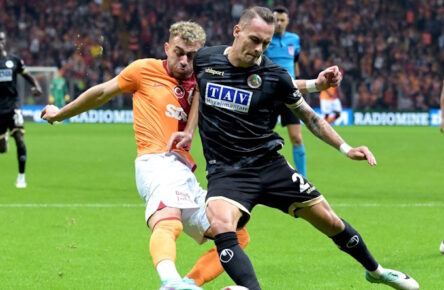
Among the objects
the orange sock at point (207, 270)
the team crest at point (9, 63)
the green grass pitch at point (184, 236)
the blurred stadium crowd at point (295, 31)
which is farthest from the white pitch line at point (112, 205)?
the blurred stadium crowd at point (295, 31)

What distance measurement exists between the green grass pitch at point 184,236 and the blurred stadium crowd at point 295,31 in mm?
16636

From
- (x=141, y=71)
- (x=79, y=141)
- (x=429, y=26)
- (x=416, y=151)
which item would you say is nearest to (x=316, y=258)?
(x=141, y=71)

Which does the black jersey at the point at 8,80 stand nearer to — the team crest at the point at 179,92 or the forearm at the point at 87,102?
the forearm at the point at 87,102

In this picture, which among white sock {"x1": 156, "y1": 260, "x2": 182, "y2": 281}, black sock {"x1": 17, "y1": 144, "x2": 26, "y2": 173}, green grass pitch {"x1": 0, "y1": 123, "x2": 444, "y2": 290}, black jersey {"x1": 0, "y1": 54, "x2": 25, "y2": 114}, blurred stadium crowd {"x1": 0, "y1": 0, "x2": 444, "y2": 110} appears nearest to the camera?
white sock {"x1": 156, "y1": 260, "x2": 182, "y2": 281}

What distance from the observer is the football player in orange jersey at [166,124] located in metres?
6.07

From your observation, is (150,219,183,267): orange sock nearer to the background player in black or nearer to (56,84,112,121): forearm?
the background player in black

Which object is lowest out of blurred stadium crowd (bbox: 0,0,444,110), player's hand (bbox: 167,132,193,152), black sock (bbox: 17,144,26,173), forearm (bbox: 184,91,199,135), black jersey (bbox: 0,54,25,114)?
blurred stadium crowd (bbox: 0,0,444,110)

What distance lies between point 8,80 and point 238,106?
9.47 meters

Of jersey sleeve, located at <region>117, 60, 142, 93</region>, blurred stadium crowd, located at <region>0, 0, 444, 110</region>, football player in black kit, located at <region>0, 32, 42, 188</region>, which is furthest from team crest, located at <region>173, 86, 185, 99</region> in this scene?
blurred stadium crowd, located at <region>0, 0, 444, 110</region>

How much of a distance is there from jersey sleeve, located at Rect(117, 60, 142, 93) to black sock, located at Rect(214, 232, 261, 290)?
1.39 m

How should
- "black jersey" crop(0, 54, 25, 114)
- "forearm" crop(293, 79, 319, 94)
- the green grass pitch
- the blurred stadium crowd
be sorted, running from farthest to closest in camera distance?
1. the blurred stadium crowd
2. "black jersey" crop(0, 54, 25, 114)
3. the green grass pitch
4. "forearm" crop(293, 79, 319, 94)

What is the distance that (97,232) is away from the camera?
377 inches

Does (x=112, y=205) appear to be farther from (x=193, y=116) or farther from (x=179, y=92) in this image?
(x=193, y=116)

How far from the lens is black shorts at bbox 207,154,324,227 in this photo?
5914 mm
